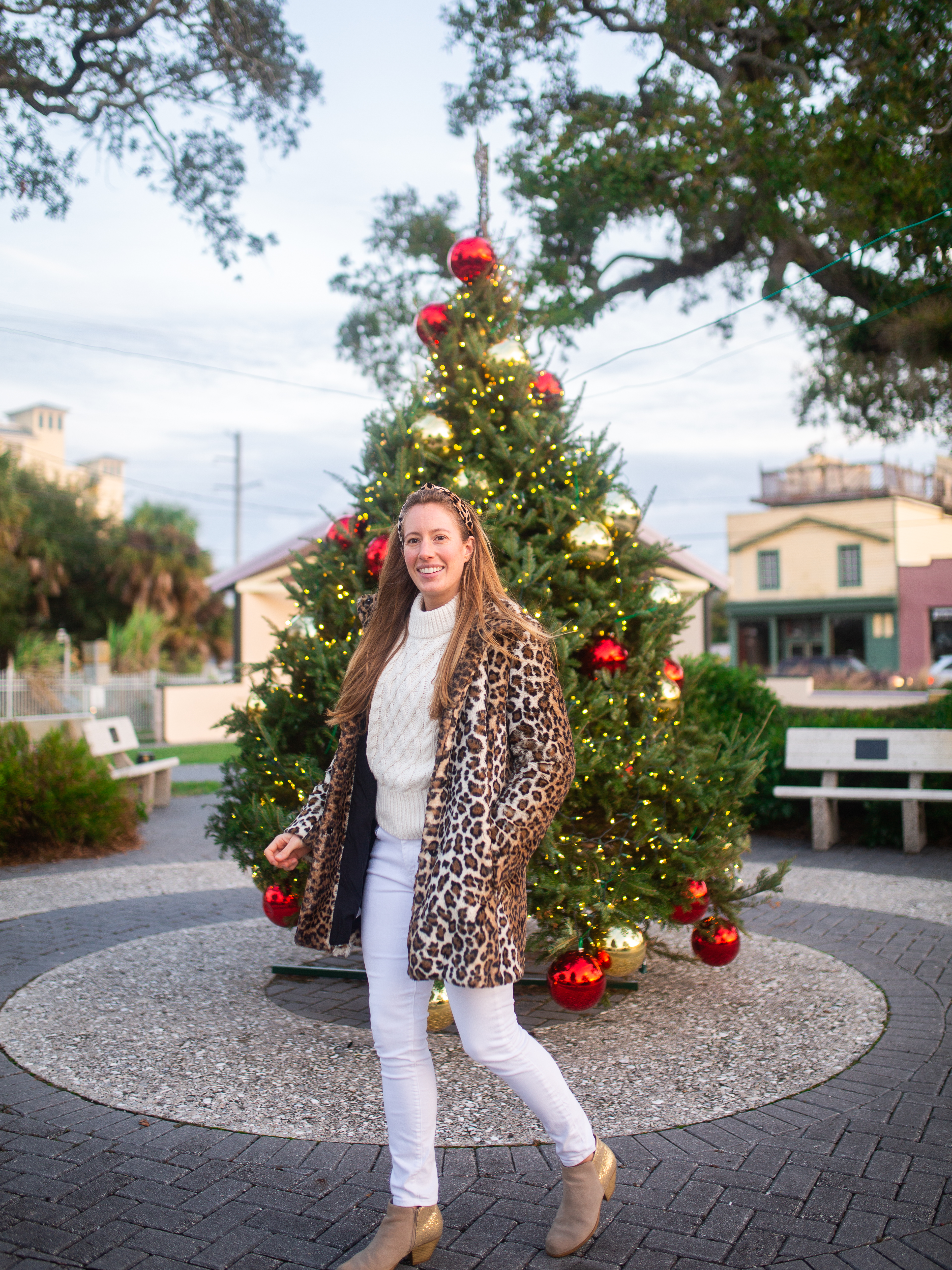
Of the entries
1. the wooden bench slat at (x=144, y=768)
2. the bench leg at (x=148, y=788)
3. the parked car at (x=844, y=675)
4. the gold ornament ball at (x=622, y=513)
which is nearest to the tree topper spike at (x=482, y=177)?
the gold ornament ball at (x=622, y=513)

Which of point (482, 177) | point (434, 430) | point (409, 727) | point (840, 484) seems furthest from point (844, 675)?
point (409, 727)

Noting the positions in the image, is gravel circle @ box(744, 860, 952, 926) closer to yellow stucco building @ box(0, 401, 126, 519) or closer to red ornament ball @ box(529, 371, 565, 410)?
red ornament ball @ box(529, 371, 565, 410)

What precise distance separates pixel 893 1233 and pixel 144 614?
31997mm

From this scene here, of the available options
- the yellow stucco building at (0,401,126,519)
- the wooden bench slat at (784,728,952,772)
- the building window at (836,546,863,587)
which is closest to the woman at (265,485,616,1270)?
the wooden bench slat at (784,728,952,772)

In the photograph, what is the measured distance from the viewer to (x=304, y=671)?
4602mm

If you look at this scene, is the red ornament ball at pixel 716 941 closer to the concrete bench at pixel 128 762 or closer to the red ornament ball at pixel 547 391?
the red ornament ball at pixel 547 391

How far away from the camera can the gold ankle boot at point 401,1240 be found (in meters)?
2.44

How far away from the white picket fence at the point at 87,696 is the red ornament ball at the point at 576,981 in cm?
1188

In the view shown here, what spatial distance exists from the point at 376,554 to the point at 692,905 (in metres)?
2.09

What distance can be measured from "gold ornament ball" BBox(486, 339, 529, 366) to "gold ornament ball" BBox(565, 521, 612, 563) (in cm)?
89

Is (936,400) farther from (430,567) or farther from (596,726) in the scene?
(430,567)

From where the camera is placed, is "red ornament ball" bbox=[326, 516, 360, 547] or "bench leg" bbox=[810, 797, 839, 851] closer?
"red ornament ball" bbox=[326, 516, 360, 547]

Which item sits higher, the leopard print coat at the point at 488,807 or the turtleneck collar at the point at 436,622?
the turtleneck collar at the point at 436,622

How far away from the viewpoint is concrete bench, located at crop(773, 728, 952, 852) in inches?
336
